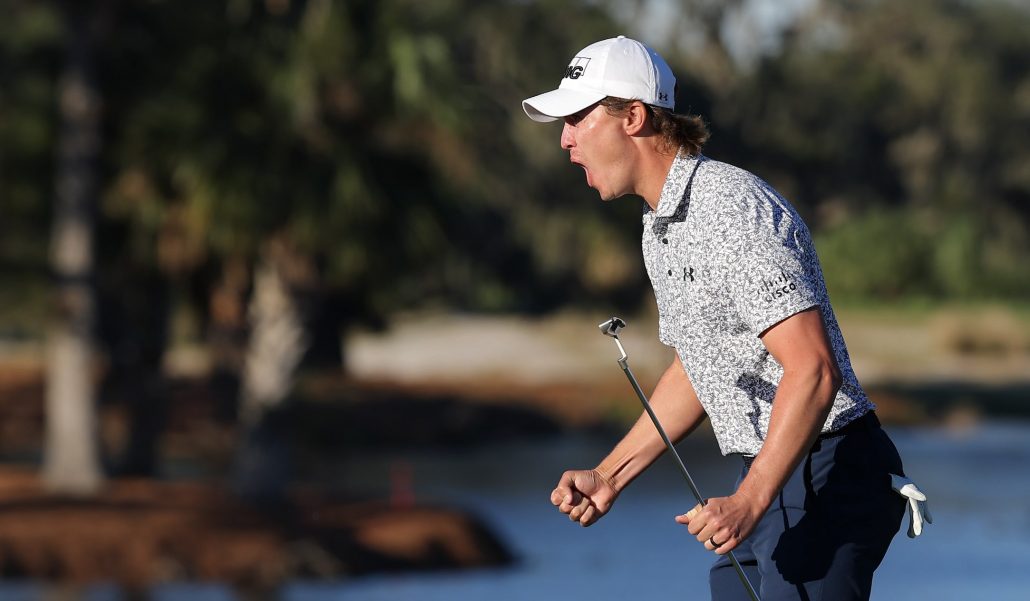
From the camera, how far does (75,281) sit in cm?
2073

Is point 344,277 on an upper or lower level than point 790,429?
upper

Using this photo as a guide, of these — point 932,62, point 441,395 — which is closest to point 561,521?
point 441,395

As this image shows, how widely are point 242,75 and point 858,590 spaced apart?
1592 centimetres

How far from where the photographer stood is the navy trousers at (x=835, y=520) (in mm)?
3760

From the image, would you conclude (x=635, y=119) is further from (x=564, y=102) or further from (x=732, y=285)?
(x=732, y=285)

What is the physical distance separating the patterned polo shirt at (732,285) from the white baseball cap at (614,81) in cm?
14

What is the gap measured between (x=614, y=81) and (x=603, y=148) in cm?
13

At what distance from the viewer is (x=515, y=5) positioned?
38500 mm

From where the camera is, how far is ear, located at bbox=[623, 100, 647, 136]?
12.7ft

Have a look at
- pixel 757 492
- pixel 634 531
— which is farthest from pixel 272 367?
pixel 757 492

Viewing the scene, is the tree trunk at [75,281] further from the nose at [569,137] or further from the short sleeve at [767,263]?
the short sleeve at [767,263]

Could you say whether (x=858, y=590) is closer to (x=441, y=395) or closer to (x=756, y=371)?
(x=756, y=371)

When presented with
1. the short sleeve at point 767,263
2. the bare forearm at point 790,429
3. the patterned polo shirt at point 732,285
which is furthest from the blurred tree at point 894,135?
the bare forearm at point 790,429

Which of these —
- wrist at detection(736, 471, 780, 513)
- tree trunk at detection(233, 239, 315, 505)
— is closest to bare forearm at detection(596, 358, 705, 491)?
wrist at detection(736, 471, 780, 513)
